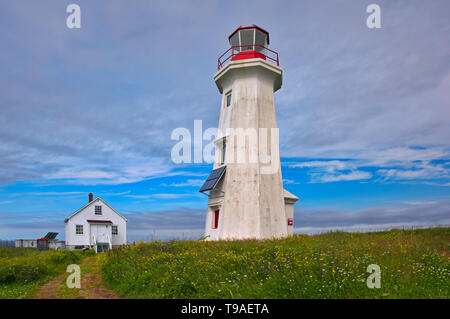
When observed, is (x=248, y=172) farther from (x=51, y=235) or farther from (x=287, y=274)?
(x=51, y=235)

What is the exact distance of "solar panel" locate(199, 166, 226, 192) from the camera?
18.7 metres

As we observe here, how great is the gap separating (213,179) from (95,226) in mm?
22857

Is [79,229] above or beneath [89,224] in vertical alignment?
beneath

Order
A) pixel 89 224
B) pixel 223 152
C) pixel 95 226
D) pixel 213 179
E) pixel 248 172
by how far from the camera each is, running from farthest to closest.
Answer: pixel 95 226
pixel 89 224
pixel 223 152
pixel 213 179
pixel 248 172

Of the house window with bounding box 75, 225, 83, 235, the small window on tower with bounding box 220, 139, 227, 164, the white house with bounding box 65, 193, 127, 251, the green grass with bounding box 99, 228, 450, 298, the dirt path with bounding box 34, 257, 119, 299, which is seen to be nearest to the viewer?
the green grass with bounding box 99, 228, 450, 298

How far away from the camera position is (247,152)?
18594 mm

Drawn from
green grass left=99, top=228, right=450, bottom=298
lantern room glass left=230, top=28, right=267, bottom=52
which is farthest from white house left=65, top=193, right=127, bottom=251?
green grass left=99, top=228, right=450, bottom=298

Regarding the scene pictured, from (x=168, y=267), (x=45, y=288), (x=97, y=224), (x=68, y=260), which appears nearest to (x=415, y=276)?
(x=168, y=267)

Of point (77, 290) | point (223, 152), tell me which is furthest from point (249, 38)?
point (77, 290)

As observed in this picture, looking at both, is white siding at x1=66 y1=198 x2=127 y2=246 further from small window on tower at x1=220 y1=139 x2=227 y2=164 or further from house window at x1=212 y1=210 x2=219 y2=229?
small window on tower at x1=220 y1=139 x2=227 y2=164

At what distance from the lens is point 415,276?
28.2 feet

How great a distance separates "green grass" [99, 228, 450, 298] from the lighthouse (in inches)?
220
